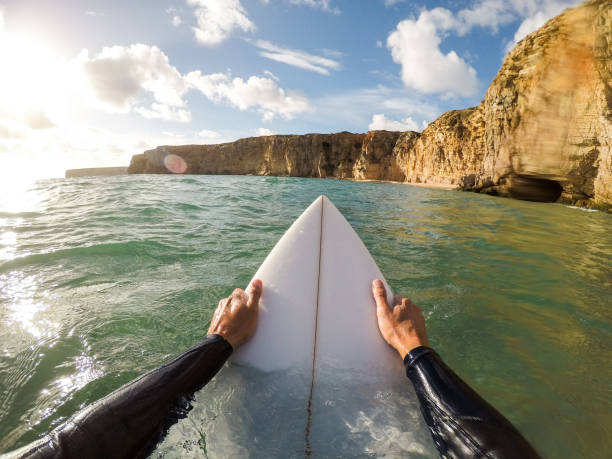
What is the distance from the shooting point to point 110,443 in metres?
0.89

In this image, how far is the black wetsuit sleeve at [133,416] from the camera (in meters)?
0.85

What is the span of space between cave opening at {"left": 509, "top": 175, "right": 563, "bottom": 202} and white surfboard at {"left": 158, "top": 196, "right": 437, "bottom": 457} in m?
16.6

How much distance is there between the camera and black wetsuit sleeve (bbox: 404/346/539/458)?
91cm

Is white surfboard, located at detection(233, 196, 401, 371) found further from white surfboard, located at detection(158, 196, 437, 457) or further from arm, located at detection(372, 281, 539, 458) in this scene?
arm, located at detection(372, 281, 539, 458)

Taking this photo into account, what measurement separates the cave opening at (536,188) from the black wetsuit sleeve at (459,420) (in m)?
16.8

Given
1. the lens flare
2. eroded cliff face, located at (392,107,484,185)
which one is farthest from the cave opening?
the lens flare

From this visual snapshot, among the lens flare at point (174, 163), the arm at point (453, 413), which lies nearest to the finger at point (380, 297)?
the arm at point (453, 413)

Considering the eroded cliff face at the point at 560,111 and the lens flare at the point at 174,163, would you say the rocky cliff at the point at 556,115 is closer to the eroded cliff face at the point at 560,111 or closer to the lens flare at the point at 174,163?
the eroded cliff face at the point at 560,111

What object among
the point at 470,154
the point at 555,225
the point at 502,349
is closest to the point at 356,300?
the point at 502,349

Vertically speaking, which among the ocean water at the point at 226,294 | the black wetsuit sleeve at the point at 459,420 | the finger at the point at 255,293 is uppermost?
the finger at the point at 255,293

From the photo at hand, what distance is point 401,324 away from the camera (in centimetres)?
150

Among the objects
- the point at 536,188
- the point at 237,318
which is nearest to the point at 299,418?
the point at 237,318

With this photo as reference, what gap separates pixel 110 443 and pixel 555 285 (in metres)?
3.60

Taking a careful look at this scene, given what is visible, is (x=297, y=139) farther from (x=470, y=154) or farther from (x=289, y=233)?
(x=289, y=233)
